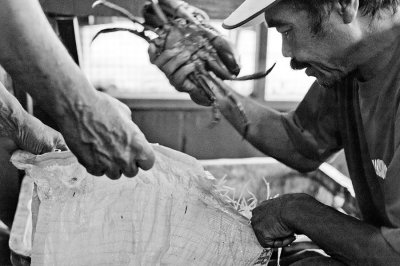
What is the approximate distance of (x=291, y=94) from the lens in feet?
13.5

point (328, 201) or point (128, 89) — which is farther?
point (128, 89)

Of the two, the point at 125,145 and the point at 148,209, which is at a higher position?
the point at 125,145

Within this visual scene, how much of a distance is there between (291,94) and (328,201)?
1300 mm

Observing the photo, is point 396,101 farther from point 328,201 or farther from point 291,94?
point 291,94

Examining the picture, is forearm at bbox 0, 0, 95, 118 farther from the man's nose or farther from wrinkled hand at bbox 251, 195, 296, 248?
wrinkled hand at bbox 251, 195, 296, 248

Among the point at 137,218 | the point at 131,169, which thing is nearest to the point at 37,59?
the point at 131,169

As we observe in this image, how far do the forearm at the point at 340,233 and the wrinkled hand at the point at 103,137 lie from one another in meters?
0.73

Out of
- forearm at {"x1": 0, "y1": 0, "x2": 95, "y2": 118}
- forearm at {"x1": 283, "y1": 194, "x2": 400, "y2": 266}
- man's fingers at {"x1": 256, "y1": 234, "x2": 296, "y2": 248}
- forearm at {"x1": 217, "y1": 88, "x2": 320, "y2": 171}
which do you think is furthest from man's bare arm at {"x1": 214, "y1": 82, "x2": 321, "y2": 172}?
forearm at {"x1": 0, "y1": 0, "x2": 95, "y2": 118}

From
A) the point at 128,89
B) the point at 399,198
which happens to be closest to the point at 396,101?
the point at 399,198

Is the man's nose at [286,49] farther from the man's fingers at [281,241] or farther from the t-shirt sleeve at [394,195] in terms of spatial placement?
the man's fingers at [281,241]

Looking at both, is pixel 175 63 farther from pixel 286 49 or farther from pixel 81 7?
pixel 81 7

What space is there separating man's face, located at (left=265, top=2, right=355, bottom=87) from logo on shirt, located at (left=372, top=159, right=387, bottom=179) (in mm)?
329

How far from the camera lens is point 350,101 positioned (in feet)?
6.40

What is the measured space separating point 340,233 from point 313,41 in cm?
67
